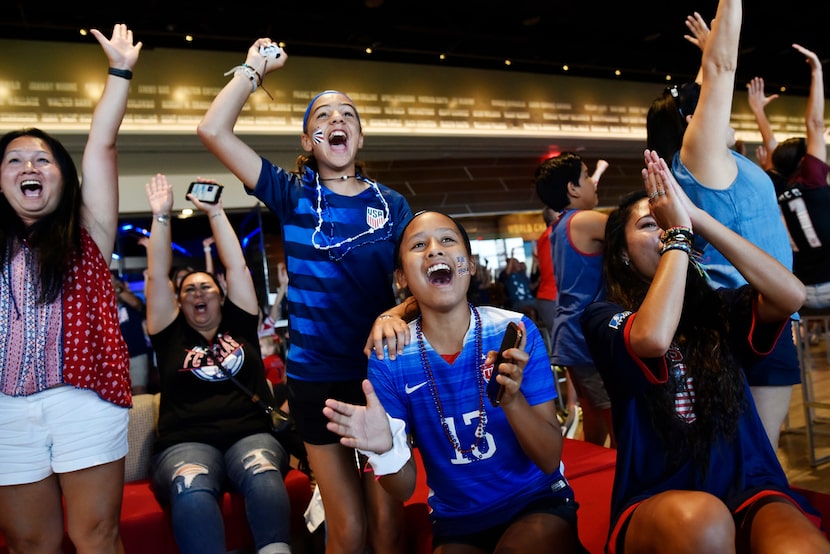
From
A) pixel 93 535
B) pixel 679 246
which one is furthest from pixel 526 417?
pixel 93 535

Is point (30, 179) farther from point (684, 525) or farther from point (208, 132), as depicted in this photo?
point (684, 525)

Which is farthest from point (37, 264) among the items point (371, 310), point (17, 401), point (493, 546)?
point (493, 546)

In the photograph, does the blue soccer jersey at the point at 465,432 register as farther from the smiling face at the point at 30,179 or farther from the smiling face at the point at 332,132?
the smiling face at the point at 30,179

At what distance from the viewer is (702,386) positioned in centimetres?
152

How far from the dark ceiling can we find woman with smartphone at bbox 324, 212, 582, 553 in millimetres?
5146

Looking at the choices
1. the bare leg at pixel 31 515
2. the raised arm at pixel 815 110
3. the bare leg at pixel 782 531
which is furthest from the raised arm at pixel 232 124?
the raised arm at pixel 815 110

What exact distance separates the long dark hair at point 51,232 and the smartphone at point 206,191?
72 cm

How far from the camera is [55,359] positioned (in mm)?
1785

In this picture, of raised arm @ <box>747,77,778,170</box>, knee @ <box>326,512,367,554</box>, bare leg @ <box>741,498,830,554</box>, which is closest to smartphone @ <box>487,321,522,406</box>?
bare leg @ <box>741,498,830,554</box>

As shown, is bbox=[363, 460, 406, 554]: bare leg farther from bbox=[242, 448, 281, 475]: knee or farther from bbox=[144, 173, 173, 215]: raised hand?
bbox=[144, 173, 173, 215]: raised hand

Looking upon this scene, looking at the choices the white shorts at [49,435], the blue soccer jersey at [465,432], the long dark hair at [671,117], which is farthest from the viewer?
the long dark hair at [671,117]

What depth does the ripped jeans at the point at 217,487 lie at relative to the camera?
248 cm

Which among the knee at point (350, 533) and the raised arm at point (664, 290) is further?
the knee at point (350, 533)

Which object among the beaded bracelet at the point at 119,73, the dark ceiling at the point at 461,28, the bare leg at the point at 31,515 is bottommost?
the bare leg at the point at 31,515
